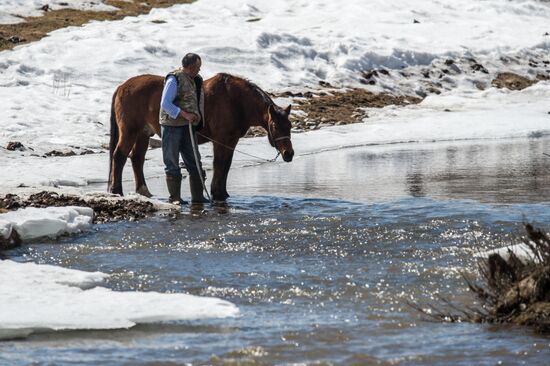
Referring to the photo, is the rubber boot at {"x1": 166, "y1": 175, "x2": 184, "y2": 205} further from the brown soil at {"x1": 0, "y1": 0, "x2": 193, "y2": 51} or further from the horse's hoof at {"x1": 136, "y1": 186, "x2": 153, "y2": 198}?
the brown soil at {"x1": 0, "y1": 0, "x2": 193, "y2": 51}

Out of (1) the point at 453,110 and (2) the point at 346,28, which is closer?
(1) the point at 453,110

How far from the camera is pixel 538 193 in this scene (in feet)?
46.2

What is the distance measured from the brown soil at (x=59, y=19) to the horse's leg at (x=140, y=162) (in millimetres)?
17870

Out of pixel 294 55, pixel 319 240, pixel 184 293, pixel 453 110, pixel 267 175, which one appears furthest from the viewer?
pixel 294 55

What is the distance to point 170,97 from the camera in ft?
43.5

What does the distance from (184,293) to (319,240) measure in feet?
8.56

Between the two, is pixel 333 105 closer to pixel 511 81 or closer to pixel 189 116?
pixel 511 81

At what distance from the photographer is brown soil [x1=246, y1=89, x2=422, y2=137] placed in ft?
87.8

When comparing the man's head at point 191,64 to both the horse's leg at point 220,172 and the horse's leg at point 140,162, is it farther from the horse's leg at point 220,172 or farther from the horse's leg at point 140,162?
the horse's leg at point 140,162

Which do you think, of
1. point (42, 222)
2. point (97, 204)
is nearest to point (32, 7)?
point (97, 204)

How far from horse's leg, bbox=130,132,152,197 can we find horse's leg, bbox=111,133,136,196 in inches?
13.0

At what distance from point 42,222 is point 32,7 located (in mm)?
31474

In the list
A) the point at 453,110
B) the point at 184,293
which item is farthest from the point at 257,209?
the point at 453,110

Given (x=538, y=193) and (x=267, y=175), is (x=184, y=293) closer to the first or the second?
(x=538, y=193)
